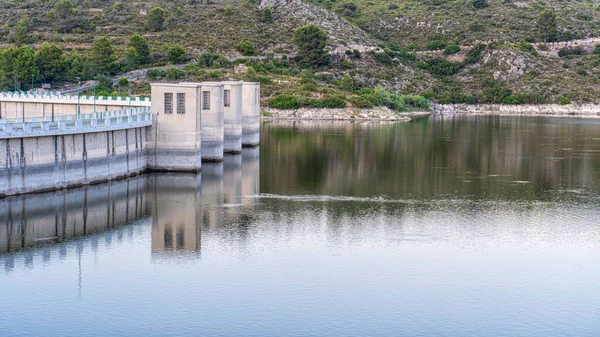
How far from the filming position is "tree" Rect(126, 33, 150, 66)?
Answer: 14200cm

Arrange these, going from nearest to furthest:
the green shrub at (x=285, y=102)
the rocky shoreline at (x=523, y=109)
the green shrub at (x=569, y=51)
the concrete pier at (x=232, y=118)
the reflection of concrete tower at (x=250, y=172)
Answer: the reflection of concrete tower at (x=250, y=172), the concrete pier at (x=232, y=118), the green shrub at (x=285, y=102), the rocky shoreline at (x=523, y=109), the green shrub at (x=569, y=51)

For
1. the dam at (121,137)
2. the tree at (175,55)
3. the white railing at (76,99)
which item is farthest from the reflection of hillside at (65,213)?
the tree at (175,55)

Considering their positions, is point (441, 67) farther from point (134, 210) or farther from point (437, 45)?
point (134, 210)

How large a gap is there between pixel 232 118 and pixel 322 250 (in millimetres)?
41145

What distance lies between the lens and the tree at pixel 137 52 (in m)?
142

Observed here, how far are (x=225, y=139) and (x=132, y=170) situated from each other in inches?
784

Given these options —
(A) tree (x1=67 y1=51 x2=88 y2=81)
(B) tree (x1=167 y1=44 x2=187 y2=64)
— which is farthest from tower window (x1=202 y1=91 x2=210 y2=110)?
(B) tree (x1=167 y1=44 x2=187 y2=64)

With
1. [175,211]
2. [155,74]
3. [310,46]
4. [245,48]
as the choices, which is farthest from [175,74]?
[175,211]

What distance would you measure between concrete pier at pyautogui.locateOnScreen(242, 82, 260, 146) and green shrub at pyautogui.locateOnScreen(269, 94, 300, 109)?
4352 centimetres

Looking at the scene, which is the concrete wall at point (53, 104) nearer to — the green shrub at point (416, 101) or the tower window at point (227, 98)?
the tower window at point (227, 98)

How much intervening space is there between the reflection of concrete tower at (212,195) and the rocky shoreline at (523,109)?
93132mm

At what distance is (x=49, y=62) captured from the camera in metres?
131

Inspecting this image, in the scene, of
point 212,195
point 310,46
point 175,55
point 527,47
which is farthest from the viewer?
point 527,47

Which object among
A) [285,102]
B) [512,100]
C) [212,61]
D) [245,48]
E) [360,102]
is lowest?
[285,102]
